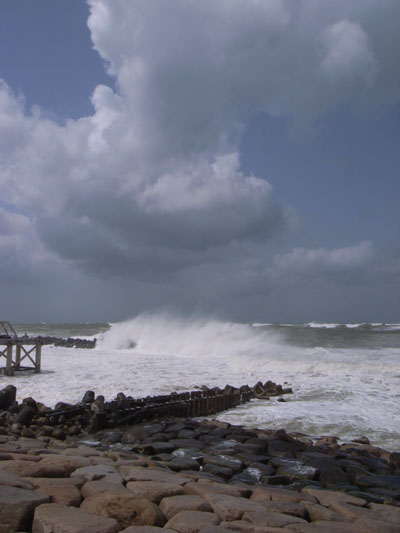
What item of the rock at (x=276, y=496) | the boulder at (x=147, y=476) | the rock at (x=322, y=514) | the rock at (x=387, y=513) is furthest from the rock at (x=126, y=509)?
Answer: the rock at (x=387, y=513)

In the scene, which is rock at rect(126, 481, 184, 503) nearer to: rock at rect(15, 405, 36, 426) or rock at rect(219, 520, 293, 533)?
rock at rect(219, 520, 293, 533)

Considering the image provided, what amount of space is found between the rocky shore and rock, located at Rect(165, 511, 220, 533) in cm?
1

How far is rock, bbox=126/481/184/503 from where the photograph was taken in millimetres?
4871

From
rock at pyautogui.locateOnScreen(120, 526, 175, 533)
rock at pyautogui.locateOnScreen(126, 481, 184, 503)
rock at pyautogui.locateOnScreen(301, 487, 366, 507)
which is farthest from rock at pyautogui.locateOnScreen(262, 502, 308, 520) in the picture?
rock at pyautogui.locateOnScreen(120, 526, 175, 533)

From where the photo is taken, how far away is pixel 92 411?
12.3 meters

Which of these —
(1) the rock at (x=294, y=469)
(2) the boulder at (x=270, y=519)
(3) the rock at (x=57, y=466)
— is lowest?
(1) the rock at (x=294, y=469)

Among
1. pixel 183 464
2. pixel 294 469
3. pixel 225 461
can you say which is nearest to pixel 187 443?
pixel 225 461

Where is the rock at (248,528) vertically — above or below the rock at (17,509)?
below

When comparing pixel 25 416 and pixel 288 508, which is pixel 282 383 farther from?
pixel 288 508

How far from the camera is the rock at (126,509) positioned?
4.20 meters

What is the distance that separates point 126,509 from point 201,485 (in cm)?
149

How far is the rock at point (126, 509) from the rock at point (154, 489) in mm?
328

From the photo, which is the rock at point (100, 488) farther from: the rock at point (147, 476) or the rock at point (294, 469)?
the rock at point (294, 469)

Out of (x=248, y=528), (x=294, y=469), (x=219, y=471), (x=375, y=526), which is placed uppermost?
(x=248, y=528)
